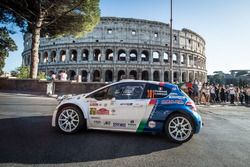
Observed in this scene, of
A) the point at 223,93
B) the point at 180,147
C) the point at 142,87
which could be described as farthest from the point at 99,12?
the point at 180,147

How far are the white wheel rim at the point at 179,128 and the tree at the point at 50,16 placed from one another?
1762 cm

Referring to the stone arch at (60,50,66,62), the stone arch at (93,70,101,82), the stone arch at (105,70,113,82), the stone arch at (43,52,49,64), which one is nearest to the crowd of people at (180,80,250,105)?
the stone arch at (105,70,113,82)

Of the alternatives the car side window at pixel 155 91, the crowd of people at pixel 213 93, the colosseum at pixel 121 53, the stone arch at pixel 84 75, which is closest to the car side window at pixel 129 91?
the car side window at pixel 155 91

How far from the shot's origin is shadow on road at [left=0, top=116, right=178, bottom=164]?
322 cm

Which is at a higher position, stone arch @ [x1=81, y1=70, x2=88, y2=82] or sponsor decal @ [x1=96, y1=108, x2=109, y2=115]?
stone arch @ [x1=81, y1=70, x2=88, y2=82]

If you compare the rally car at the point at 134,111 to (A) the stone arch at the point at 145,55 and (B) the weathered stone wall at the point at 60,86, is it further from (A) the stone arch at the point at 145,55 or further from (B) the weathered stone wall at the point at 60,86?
(A) the stone arch at the point at 145,55

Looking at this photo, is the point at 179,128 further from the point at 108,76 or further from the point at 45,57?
the point at 45,57

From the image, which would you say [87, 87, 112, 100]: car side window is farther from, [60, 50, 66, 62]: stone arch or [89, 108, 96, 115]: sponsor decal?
[60, 50, 66, 62]: stone arch

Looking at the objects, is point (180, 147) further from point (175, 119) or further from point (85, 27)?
point (85, 27)

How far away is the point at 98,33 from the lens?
47.8 meters

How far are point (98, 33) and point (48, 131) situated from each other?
45.4 meters

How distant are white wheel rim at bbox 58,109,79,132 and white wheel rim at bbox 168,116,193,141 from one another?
2.35 meters

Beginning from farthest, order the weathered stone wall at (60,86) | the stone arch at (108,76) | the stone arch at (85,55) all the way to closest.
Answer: the stone arch at (108,76)
the stone arch at (85,55)
the weathered stone wall at (60,86)

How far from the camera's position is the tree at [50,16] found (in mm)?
19125
